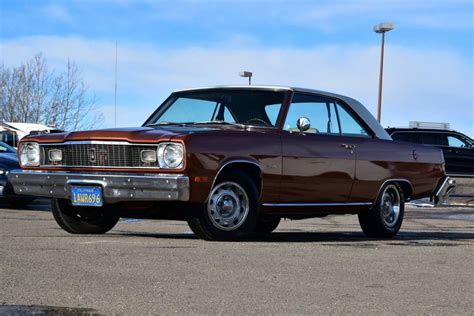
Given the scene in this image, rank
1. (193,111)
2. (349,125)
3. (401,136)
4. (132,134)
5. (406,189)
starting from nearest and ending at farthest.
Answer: (132,134) → (193,111) → (349,125) → (406,189) → (401,136)

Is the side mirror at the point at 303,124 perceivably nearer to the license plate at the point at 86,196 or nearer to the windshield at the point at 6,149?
the license plate at the point at 86,196

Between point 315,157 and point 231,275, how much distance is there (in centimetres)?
348

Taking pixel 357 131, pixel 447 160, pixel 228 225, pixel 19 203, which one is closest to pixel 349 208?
pixel 357 131

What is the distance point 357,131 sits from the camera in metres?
10.3

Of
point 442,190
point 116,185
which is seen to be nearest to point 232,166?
point 116,185

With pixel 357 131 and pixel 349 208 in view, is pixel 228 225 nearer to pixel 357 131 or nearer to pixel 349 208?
pixel 349 208

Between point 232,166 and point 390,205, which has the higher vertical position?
point 232,166

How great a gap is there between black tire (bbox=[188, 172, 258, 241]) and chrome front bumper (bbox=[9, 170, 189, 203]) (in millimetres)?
377

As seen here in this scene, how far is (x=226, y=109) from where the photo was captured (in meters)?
9.45

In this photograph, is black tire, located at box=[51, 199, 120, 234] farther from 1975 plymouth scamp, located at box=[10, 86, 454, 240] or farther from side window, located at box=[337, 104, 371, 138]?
side window, located at box=[337, 104, 371, 138]

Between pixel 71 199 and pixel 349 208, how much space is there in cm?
312

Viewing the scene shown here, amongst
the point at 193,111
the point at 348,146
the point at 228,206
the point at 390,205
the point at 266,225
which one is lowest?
the point at 266,225

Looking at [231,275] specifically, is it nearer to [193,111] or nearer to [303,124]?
[303,124]

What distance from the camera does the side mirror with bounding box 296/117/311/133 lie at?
9141 millimetres
